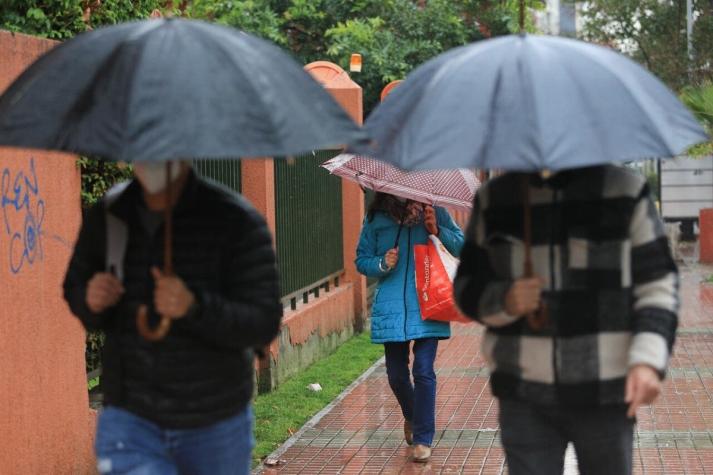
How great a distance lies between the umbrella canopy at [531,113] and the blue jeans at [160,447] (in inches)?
37.7

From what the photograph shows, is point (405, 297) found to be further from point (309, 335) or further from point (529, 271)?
point (309, 335)

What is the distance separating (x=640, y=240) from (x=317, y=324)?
8.35m

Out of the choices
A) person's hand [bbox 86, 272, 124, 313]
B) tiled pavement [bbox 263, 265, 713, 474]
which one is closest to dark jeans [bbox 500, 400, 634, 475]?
person's hand [bbox 86, 272, 124, 313]

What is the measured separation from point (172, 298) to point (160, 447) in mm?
471

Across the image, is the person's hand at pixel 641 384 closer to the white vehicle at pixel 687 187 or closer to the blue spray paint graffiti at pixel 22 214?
the blue spray paint graffiti at pixel 22 214

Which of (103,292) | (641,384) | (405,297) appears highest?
(103,292)

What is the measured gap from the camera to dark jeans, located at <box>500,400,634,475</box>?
3.98 meters

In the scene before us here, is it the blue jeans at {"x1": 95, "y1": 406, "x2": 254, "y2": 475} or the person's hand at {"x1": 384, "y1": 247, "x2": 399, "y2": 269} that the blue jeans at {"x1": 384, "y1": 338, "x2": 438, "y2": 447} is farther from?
the blue jeans at {"x1": 95, "y1": 406, "x2": 254, "y2": 475}

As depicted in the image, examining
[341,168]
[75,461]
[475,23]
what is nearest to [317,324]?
[341,168]

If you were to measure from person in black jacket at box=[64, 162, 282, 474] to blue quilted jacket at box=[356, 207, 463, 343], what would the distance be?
388 cm

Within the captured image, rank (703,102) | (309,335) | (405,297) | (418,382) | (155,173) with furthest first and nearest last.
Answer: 1. (703,102)
2. (309,335)
3. (405,297)
4. (418,382)
5. (155,173)

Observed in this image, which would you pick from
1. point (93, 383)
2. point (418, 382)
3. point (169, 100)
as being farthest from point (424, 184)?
point (169, 100)

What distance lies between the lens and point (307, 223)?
40.2 ft

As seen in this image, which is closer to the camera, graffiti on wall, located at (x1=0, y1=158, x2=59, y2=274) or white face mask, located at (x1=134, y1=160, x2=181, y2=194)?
white face mask, located at (x1=134, y1=160, x2=181, y2=194)
